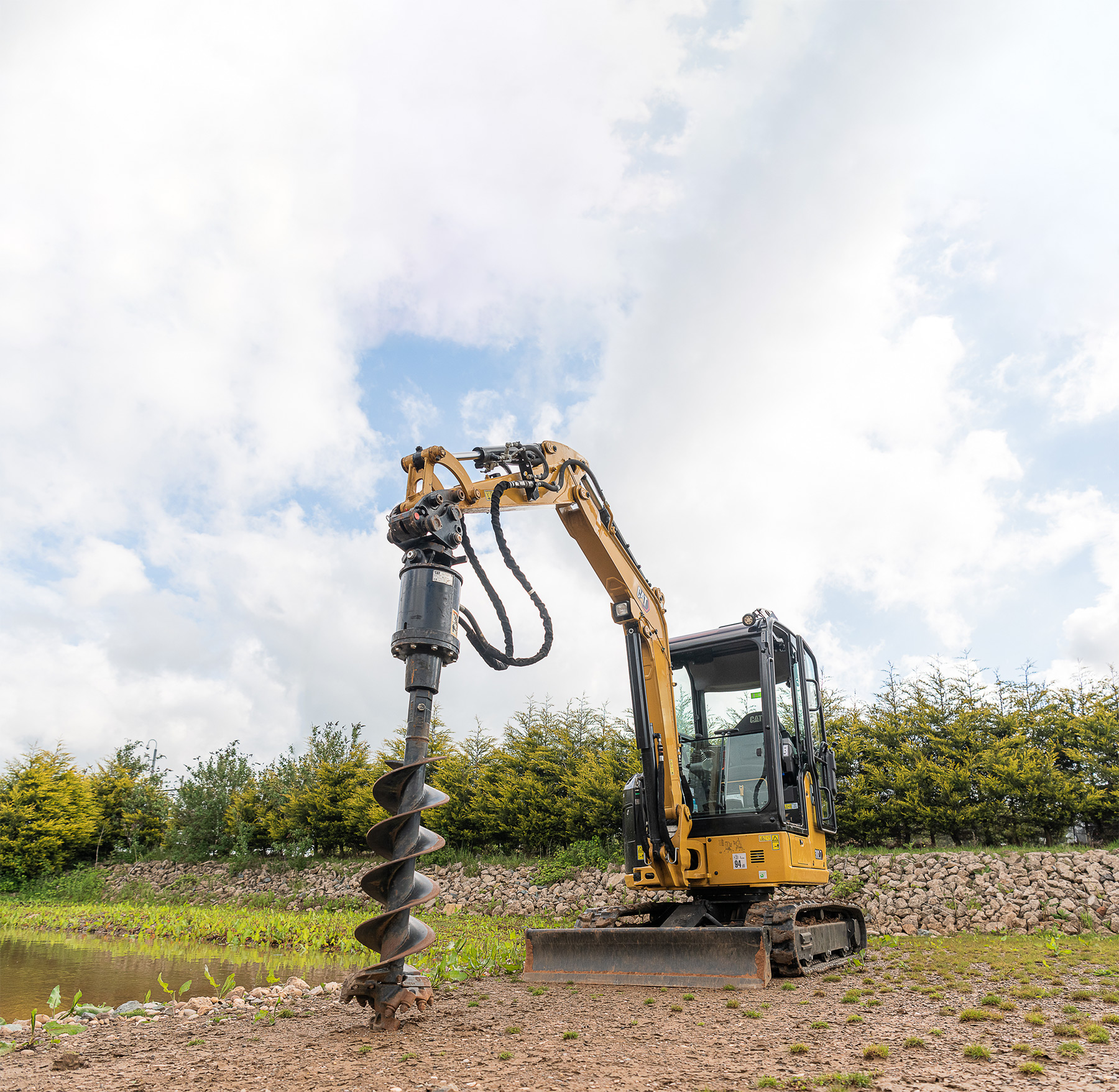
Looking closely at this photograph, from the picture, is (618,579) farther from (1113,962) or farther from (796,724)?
(1113,962)

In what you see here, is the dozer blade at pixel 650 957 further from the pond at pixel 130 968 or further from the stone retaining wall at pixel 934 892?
the stone retaining wall at pixel 934 892

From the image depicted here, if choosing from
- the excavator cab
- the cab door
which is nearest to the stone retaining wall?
the cab door

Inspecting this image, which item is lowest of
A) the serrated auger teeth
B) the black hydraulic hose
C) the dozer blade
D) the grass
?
the grass

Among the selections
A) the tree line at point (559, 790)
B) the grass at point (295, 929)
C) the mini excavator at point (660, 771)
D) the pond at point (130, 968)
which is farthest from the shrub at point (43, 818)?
the mini excavator at point (660, 771)

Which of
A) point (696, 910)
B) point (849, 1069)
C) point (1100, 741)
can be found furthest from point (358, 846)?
point (849, 1069)

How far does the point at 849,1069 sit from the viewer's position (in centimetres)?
344

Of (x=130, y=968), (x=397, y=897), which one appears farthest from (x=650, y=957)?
(x=130, y=968)

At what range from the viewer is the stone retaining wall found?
10656 millimetres

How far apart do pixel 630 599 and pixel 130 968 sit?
6.51 metres

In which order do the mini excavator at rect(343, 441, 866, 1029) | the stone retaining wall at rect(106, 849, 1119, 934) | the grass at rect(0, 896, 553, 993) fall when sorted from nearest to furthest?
the mini excavator at rect(343, 441, 866, 1029) → the grass at rect(0, 896, 553, 993) → the stone retaining wall at rect(106, 849, 1119, 934)

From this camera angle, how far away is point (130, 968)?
26.3 ft

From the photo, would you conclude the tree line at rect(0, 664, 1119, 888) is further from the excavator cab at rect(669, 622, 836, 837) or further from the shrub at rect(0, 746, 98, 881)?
the excavator cab at rect(669, 622, 836, 837)

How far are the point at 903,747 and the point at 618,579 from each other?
8720 mm

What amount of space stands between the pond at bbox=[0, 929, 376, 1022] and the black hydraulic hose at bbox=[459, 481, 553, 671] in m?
3.58
